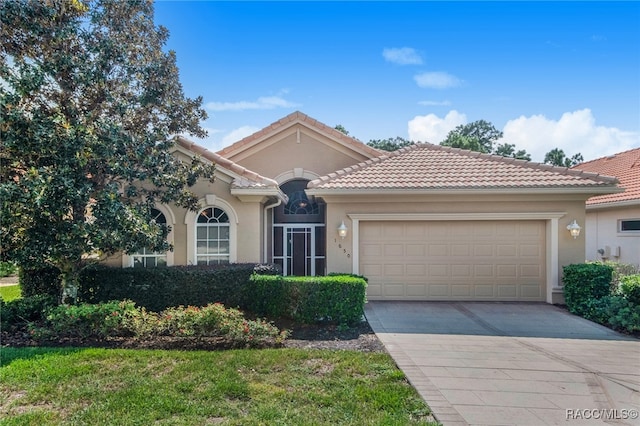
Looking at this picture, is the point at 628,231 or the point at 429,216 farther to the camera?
the point at 628,231

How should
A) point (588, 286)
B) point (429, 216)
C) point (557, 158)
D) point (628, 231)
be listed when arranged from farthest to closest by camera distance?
point (557, 158) < point (628, 231) < point (429, 216) < point (588, 286)

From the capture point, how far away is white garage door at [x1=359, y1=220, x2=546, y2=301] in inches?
431

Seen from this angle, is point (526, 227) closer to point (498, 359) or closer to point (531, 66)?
point (531, 66)

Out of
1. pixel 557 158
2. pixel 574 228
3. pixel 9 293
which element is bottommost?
pixel 9 293

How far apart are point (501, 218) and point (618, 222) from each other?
7.69 metres

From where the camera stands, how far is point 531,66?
11.5 meters

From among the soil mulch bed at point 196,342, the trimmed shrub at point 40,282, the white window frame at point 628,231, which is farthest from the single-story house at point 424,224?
the white window frame at point 628,231

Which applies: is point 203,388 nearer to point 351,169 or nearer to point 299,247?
→ point 351,169

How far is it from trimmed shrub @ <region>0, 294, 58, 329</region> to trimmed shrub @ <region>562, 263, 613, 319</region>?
1333 centimetres

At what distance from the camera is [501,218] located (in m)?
10.8

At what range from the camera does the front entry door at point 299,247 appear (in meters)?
13.4

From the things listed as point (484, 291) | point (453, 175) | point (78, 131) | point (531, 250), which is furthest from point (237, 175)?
point (531, 250)

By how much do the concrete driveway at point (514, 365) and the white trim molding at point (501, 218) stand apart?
4.35 ft

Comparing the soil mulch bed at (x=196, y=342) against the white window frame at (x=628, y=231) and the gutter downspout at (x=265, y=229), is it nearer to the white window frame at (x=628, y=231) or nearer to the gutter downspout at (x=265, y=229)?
the gutter downspout at (x=265, y=229)
